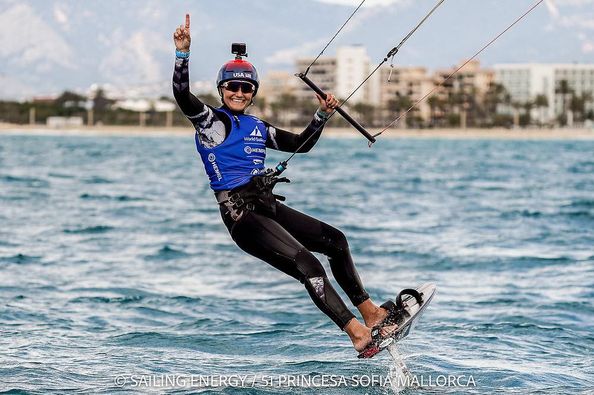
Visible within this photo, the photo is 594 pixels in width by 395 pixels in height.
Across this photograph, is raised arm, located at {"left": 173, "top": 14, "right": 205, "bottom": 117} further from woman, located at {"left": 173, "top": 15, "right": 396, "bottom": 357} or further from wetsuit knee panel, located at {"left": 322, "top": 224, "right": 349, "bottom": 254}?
wetsuit knee panel, located at {"left": 322, "top": 224, "right": 349, "bottom": 254}

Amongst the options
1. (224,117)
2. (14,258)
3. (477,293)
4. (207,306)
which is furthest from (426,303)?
(14,258)

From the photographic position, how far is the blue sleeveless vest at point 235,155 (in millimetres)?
8930

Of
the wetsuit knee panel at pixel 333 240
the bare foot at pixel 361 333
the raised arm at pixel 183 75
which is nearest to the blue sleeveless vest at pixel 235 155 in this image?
the raised arm at pixel 183 75

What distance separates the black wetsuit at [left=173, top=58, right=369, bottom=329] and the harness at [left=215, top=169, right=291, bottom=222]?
0.10 feet

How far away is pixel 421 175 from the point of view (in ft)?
207

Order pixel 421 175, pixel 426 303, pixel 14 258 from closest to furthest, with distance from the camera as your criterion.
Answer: pixel 426 303 → pixel 14 258 → pixel 421 175

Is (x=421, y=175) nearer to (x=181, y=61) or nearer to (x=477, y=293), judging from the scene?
(x=477, y=293)

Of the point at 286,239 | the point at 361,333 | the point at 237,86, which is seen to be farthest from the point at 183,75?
the point at 361,333

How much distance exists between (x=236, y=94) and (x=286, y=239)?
4.23 ft

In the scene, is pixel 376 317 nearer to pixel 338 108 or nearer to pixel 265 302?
pixel 338 108

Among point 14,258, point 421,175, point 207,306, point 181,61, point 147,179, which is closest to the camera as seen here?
point 181,61

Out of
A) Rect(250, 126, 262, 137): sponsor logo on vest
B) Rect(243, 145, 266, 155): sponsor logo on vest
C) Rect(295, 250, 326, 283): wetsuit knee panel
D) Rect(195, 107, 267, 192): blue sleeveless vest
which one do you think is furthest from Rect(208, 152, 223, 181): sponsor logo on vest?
Rect(295, 250, 326, 283): wetsuit knee panel

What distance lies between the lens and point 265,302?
15.5 metres

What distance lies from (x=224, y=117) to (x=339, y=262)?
1.58m
